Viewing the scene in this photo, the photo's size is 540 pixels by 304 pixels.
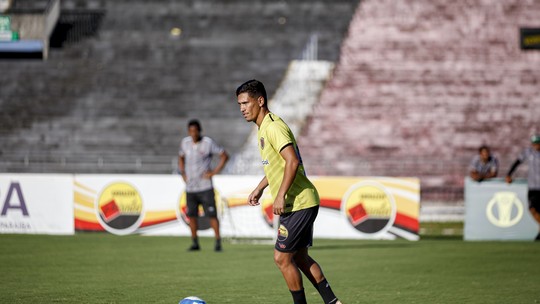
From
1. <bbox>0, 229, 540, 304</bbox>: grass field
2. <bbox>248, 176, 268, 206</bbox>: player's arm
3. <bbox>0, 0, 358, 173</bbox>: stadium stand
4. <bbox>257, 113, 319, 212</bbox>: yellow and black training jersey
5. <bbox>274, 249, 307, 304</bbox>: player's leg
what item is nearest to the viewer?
<bbox>257, 113, 319, 212</bbox>: yellow and black training jersey

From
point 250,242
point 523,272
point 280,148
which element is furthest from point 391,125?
point 280,148

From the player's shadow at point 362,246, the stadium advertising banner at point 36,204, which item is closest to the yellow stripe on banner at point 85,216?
the stadium advertising banner at point 36,204

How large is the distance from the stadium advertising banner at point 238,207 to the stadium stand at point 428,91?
7.82 m

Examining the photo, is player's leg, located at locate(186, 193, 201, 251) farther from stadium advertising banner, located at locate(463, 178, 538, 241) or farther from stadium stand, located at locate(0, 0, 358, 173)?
stadium stand, located at locate(0, 0, 358, 173)

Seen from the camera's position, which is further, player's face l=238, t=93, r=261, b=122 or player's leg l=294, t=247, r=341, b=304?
player's leg l=294, t=247, r=341, b=304

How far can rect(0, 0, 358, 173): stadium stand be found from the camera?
2841 cm

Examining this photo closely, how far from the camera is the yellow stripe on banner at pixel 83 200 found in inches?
753

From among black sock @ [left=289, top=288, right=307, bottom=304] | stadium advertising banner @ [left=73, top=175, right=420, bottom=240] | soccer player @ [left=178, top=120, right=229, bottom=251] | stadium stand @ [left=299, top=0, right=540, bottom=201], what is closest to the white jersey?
soccer player @ [left=178, top=120, right=229, bottom=251]

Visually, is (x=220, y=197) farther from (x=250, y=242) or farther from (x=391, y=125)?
(x=391, y=125)

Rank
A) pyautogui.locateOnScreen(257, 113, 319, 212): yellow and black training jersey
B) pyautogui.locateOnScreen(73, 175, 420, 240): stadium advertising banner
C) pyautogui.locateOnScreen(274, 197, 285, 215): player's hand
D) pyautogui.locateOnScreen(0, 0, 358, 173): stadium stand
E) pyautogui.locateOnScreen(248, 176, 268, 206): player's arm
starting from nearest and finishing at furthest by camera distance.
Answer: pyautogui.locateOnScreen(274, 197, 285, 215): player's hand → pyautogui.locateOnScreen(257, 113, 319, 212): yellow and black training jersey → pyautogui.locateOnScreen(248, 176, 268, 206): player's arm → pyautogui.locateOnScreen(73, 175, 420, 240): stadium advertising banner → pyautogui.locateOnScreen(0, 0, 358, 173): stadium stand

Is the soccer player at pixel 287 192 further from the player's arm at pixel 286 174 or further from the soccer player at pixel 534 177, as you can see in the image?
the soccer player at pixel 534 177

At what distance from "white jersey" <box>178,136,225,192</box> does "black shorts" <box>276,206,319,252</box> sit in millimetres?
8147

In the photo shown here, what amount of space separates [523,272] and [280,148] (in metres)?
6.77

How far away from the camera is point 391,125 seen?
1158 inches
